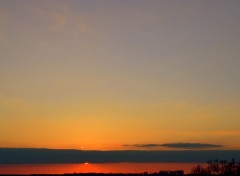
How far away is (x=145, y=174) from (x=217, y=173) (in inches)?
643

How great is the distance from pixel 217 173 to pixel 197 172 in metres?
4.82

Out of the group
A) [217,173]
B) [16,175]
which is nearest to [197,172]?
[217,173]

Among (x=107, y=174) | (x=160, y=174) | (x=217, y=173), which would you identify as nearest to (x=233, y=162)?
(x=217, y=173)

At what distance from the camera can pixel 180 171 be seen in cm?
16138

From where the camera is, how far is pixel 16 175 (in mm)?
151250

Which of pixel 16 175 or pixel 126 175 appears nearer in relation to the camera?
pixel 16 175

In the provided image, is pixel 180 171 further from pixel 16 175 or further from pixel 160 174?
pixel 16 175

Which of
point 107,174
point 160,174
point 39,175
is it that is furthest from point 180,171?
point 39,175

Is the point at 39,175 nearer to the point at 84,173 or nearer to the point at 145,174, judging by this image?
the point at 84,173

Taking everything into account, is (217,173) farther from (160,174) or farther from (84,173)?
(84,173)

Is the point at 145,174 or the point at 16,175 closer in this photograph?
the point at 16,175

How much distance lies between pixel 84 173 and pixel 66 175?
400cm

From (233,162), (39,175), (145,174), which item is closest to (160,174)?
(145,174)

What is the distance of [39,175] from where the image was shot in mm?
158375
